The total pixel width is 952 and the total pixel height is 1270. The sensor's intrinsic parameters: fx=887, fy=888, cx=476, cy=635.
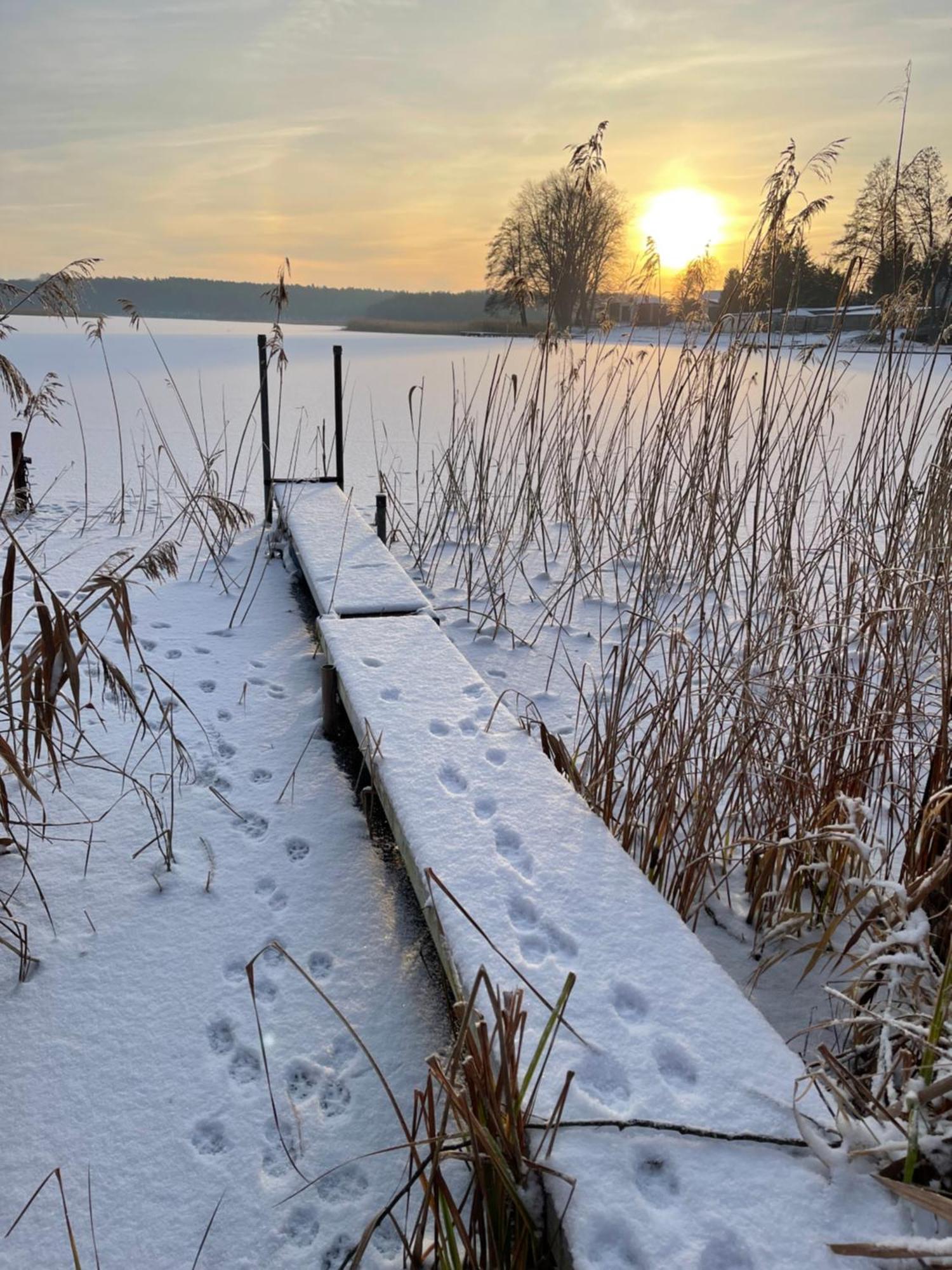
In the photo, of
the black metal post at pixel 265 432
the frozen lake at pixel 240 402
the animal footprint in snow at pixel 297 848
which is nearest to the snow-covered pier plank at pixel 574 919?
the animal footprint in snow at pixel 297 848

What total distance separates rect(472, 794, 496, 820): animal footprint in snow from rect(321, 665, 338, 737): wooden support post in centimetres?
75

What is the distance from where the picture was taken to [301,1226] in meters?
1.09

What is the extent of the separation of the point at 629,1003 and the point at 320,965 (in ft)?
1.99

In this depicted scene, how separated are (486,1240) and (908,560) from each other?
1.98 m

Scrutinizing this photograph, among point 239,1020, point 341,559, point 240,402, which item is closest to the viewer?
point 239,1020

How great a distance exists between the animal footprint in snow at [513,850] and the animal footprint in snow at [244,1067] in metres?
0.48

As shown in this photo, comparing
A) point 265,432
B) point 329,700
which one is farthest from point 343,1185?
point 265,432

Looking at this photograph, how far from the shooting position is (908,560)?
7.63 ft

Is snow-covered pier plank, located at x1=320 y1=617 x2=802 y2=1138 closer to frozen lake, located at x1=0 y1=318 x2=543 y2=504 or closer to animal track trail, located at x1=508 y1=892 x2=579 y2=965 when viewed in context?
animal track trail, located at x1=508 y1=892 x2=579 y2=965

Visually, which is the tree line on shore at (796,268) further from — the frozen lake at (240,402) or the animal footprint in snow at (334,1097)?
the animal footprint in snow at (334,1097)

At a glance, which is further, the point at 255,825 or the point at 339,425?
the point at 339,425

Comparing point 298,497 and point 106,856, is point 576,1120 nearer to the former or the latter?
point 106,856

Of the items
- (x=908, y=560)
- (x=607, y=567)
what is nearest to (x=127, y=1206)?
(x=908, y=560)

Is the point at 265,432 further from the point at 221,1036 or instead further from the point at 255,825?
the point at 221,1036
